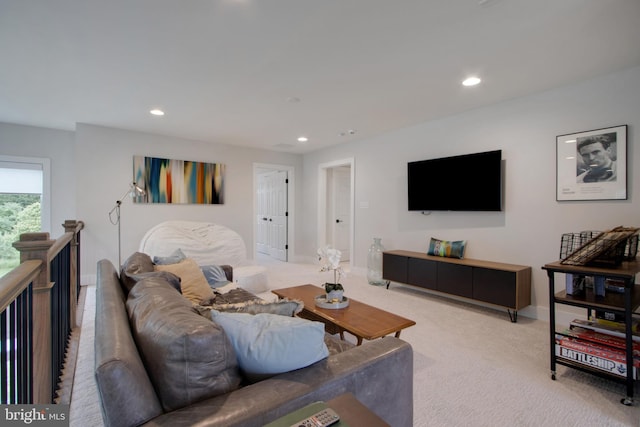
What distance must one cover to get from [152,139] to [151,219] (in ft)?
4.21

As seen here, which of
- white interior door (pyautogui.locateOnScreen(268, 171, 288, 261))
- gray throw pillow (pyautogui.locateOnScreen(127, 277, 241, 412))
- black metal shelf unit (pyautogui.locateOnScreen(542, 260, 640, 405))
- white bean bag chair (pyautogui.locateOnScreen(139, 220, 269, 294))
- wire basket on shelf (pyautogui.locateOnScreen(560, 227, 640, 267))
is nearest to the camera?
gray throw pillow (pyautogui.locateOnScreen(127, 277, 241, 412))

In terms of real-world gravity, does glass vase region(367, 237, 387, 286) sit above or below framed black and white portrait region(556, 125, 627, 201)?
below

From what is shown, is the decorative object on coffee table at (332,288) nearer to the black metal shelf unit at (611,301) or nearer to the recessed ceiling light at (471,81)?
the black metal shelf unit at (611,301)

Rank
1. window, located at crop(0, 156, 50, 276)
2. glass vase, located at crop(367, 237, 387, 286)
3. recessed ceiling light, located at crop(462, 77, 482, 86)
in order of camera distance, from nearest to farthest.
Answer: recessed ceiling light, located at crop(462, 77, 482, 86)
window, located at crop(0, 156, 50, 276)
glass vase, located at crop(367, 237, 387, 286)

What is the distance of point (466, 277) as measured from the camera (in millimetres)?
3490

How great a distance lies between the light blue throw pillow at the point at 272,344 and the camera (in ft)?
3.46

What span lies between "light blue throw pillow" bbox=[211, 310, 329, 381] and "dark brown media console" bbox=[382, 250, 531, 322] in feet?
9.12

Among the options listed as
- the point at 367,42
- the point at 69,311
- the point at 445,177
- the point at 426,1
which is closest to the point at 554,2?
the point at 426,1

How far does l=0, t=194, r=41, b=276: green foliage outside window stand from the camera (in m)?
4.39

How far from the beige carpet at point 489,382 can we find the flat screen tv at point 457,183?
1.33 metres

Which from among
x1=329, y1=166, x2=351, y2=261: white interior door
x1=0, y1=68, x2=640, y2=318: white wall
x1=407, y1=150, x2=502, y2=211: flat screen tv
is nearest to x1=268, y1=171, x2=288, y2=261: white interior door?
x1=0, y1=68, x2=640, y2=318: white wall

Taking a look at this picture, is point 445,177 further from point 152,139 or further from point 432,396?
point 152,139

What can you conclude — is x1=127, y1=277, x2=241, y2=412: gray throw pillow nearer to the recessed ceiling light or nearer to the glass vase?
the recessed ceiling light

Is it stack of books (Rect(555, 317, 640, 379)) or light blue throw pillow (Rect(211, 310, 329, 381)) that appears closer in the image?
light blue throw pillow (Rect(211, 310, 329, 381))
